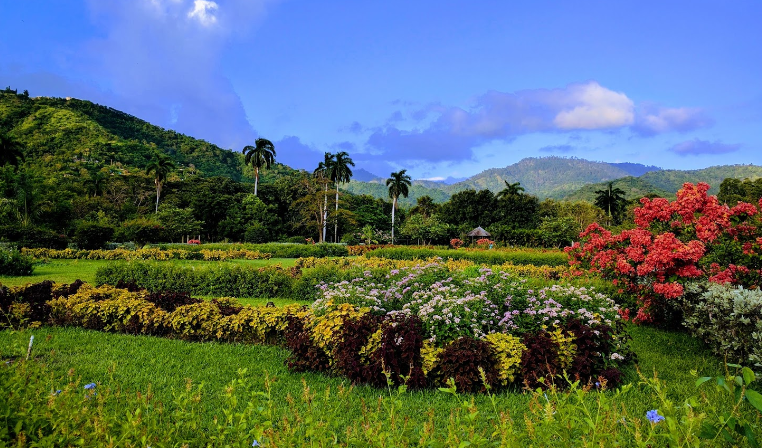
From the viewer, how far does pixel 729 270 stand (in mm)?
6066

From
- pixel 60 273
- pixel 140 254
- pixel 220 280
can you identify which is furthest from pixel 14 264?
pixel 220 280

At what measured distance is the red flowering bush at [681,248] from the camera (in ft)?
20.0

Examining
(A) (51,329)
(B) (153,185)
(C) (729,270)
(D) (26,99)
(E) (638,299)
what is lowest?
(A) (51,329)

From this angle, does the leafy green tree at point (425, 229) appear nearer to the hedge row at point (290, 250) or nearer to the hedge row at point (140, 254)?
the hedge row at point (290, 250)

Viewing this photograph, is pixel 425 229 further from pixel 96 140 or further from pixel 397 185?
pixel 96 140

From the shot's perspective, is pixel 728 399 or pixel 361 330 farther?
pixel 361 330

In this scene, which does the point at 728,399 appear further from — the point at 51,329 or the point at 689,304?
the point at 51,329

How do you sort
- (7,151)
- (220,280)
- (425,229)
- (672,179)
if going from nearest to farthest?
(220,280) → (7,151) → (425,229) → (672,179)

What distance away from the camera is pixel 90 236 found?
63.1 ft

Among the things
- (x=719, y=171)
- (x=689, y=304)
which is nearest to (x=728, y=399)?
(x=689, y=304)

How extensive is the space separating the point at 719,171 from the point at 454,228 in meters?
128

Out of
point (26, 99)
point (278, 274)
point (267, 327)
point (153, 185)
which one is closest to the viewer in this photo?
point (267, 327)

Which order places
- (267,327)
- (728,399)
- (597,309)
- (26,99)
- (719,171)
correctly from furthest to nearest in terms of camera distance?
(719,171) → (26,99) → (267,327) → (597,309) → (728,399)

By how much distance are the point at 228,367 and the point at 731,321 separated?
5.56 meters
